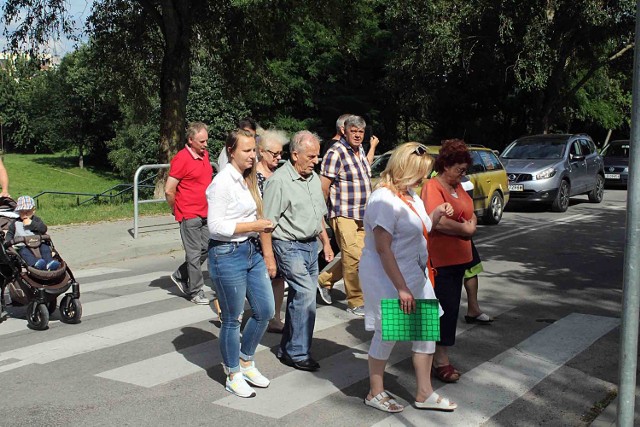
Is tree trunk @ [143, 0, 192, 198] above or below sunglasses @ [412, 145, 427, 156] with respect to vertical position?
above

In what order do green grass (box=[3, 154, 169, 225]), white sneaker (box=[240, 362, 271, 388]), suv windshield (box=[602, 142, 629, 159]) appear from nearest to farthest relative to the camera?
1. white sneaker (box=[240, 362, 271, 388])
2. suv windshield (box=[602, 142, 629, 159])
3. green grass (box=[3, 154, 169, 225])

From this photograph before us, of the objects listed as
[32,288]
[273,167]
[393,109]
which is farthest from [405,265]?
[393,109]

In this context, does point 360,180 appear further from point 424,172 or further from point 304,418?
point 304,418

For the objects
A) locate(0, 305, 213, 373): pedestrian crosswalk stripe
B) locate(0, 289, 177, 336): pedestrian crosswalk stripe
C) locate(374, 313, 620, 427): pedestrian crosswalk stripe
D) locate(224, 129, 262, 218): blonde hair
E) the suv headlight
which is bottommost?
locate(0, 289, 177, 336): pedestrian crosswalk stripe

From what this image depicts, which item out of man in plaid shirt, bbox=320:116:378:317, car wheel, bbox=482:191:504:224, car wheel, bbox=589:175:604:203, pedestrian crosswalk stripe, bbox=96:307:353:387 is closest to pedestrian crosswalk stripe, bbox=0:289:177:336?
pedestrian crosswalk stripe, bbox=96:307:353:387

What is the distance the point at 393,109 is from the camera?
3759 centimetres

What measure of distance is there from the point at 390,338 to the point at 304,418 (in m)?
0.79

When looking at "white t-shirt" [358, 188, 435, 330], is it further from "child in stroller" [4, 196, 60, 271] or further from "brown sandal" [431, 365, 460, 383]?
"child in stroller" [4, 196, 60, 271]

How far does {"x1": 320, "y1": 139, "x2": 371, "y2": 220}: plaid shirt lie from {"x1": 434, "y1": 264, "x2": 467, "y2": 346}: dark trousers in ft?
6.27

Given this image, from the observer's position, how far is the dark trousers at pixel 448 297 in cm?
540

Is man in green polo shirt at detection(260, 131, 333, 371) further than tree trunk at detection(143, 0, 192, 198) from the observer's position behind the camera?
No

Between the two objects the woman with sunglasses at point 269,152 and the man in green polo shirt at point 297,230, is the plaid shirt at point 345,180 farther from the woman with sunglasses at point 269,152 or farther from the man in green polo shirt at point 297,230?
the man in green polo shirt at point 297,230

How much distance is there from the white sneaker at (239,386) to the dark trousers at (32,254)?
9.49 ft

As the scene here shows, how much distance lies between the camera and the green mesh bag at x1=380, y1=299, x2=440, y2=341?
448 cm
